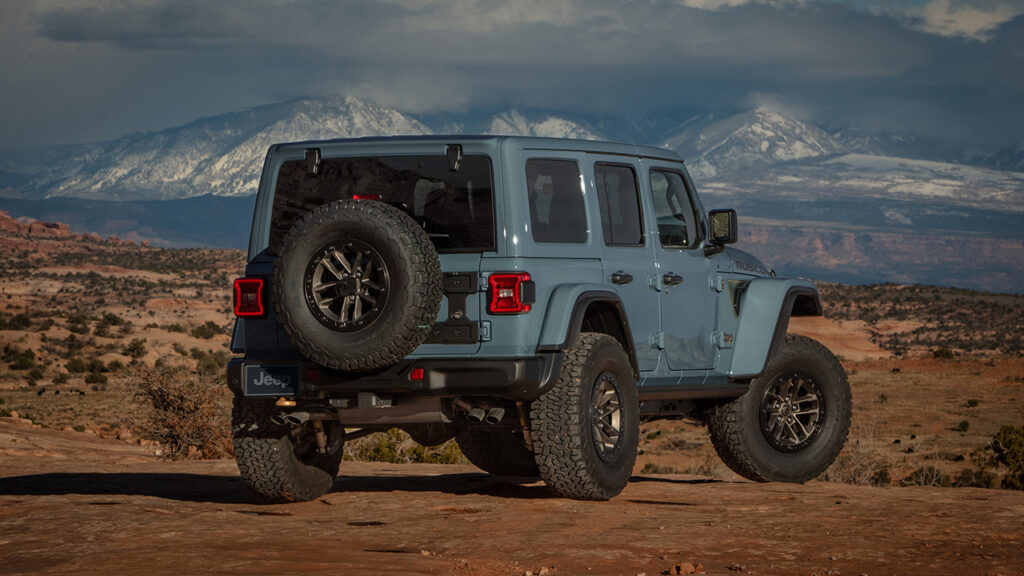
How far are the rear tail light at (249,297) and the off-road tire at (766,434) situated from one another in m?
4.01

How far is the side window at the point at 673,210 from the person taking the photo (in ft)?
29.8

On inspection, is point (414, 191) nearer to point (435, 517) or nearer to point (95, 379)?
point (435, 517)

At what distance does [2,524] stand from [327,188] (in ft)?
9.52

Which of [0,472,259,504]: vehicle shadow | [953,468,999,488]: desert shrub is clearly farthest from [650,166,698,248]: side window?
[953,468,999,488]: desert shrub

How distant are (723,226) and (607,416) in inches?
79.1

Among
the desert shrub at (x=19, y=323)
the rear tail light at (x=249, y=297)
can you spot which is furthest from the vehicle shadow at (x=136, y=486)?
the desert shrub at (x=19, y=323)

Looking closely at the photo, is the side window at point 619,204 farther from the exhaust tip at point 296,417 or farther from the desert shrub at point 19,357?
the desert shrub at point 19,357

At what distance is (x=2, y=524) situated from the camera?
7.52m

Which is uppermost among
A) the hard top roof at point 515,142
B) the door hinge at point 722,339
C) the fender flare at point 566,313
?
the hard top roof at point 515,142

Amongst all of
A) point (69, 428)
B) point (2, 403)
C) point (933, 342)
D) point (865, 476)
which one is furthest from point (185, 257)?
point (865, 476)

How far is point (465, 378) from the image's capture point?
7324 mm

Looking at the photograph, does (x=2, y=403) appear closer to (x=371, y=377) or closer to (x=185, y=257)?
(x=371, y=377)

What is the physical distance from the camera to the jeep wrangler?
7191 millimetres

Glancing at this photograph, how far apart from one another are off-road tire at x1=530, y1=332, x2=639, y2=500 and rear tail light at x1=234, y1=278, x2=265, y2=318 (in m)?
1.87
